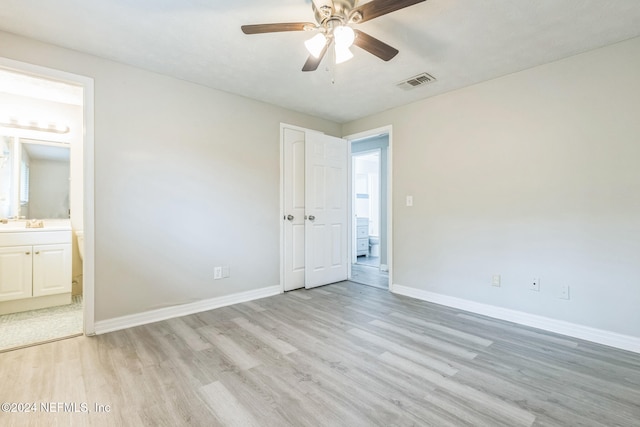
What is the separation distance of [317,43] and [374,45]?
1.19 ft

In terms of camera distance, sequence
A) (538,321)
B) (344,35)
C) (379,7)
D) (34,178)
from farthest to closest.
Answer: (34,178) → (538,321) → (344,35) → (379,7)

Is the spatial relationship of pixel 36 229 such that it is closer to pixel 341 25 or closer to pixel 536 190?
pixel 341 25

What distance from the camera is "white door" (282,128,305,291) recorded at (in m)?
3.75

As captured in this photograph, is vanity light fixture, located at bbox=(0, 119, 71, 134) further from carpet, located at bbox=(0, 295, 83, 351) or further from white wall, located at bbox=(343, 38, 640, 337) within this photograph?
white wall, located at bbox=(343, 38, 640, 337)

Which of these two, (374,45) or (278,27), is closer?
(278,27)

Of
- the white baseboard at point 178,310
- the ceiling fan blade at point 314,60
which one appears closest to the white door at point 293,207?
the white baseboard at point 178,310

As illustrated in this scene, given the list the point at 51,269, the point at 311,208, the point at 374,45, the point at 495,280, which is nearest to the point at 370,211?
the point at 311,208

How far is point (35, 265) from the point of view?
120 inches

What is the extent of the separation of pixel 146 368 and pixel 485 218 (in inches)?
125

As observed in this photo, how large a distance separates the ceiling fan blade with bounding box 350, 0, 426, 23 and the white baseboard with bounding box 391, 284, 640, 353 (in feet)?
9.03

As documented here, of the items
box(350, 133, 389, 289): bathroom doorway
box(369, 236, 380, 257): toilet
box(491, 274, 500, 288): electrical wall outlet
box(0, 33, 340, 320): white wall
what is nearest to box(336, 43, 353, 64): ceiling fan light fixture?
box(0, 33, 340, 320): white wall

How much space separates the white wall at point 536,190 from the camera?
7.42ft

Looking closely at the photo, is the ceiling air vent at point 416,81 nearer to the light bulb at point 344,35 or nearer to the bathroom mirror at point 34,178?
the light bulb at point 344,35

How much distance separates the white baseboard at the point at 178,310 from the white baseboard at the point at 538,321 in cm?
183
